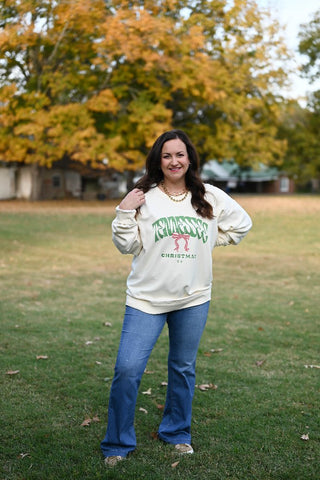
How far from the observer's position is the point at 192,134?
34.2 m

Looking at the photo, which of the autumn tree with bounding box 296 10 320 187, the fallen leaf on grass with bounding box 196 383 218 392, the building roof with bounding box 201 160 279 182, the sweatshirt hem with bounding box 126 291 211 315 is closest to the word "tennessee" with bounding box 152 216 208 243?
the sweatshirt hem with bounding box 126 291 211 315

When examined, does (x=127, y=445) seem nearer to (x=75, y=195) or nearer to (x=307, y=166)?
(x=75, y=195)

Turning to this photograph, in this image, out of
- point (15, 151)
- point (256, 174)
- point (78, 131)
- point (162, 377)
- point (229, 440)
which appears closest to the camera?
point (229, 440)

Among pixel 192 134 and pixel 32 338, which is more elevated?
pixel 192 134

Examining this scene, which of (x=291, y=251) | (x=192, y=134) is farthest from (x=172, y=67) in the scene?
(x=291, y=251)

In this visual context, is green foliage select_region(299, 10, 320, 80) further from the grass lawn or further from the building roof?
the grass lawn

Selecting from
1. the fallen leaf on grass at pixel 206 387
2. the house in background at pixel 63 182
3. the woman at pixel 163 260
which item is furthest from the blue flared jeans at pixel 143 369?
the house in background at pixel 63 182

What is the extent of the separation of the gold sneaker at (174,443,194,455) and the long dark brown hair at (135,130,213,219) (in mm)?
1574

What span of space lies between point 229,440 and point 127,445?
857 mm

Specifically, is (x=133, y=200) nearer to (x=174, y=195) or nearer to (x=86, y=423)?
(x=174, y=195)

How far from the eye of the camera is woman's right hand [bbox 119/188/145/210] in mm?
3516

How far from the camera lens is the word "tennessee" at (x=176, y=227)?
11.8ft

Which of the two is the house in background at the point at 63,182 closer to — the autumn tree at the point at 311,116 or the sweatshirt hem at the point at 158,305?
the autumn tree at the point at 311,116

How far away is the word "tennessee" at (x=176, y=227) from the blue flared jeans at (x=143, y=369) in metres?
0.48
